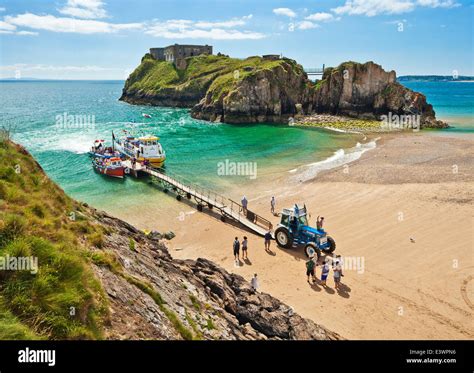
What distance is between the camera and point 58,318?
566 cm

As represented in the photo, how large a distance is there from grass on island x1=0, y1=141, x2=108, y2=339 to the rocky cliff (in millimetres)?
16

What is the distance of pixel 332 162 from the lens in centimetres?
4119

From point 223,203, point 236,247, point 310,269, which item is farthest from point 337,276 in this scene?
point 223,203

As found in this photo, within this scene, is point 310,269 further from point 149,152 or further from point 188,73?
point 188,73

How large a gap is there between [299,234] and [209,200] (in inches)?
399

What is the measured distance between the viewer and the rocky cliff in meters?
5.81

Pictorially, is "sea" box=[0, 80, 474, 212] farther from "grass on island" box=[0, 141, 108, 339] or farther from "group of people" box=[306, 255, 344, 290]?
"grass on island" box=[0, 141, 108, 339]

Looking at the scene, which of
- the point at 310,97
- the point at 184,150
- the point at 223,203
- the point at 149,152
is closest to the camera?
the point at 223,203

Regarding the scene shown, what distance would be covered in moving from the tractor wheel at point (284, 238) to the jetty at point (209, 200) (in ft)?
6.07

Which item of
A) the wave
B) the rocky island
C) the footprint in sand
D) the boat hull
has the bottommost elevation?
the footprint in sand

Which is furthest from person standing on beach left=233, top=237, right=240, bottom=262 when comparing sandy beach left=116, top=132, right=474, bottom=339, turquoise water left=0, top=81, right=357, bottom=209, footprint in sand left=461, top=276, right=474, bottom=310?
turquoise water left=0, top=81, right=357, bottom=209

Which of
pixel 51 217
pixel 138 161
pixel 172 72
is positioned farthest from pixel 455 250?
pixel 172 72

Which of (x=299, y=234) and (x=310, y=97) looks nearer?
(x=299, y=234)
